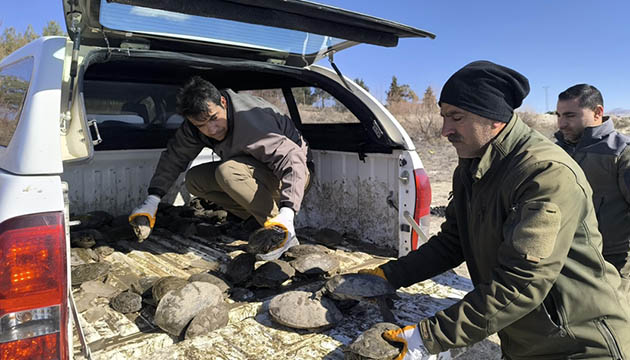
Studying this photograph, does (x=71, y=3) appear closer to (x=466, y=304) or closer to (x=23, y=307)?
(x=23, y=307)

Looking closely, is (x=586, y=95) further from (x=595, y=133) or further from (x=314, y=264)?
(x=314, y=264)

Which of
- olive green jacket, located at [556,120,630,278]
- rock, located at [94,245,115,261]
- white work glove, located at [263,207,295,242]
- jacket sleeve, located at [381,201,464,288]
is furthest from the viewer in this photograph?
rock, located at [94,245,115,261]

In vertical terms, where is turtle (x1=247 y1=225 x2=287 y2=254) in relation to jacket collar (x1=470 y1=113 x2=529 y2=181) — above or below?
below

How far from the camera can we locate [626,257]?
3.12 m

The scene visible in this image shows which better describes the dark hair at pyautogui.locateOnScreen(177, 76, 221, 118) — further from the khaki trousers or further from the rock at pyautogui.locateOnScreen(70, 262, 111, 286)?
the rock at pyautogui.locateOnScreen(70, 262, 111, 286)

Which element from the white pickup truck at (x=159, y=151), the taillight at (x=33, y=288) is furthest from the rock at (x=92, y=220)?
the taillight at (x=33, y=288)

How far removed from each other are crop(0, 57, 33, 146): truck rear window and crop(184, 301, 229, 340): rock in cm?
113

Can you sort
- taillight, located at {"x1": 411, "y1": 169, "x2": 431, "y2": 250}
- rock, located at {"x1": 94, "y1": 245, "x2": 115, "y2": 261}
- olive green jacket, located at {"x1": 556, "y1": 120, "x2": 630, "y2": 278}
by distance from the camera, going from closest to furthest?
taillight, located at {"x1": 411, "y1": 169, "x2": 431, "y2": 250}
olive green jacket, located at {"x1": 556, "y1": 120, "x2": 630, "y2": 278}
rock, located at {"x1": 94, "y1": 245, "x2": 115, "y2": 261}

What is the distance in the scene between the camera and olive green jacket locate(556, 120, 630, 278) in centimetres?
303

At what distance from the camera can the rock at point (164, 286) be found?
232cm

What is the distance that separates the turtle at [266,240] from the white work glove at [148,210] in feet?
3.53

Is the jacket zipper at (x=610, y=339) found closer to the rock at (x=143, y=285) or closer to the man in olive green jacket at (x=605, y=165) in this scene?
the man in olive green jacket at (x=605, y=165)

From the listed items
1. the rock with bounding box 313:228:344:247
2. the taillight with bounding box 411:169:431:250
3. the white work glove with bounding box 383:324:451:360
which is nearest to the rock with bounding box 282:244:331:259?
the rock with bounding box 313:228:344:247

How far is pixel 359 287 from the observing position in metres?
2.15
